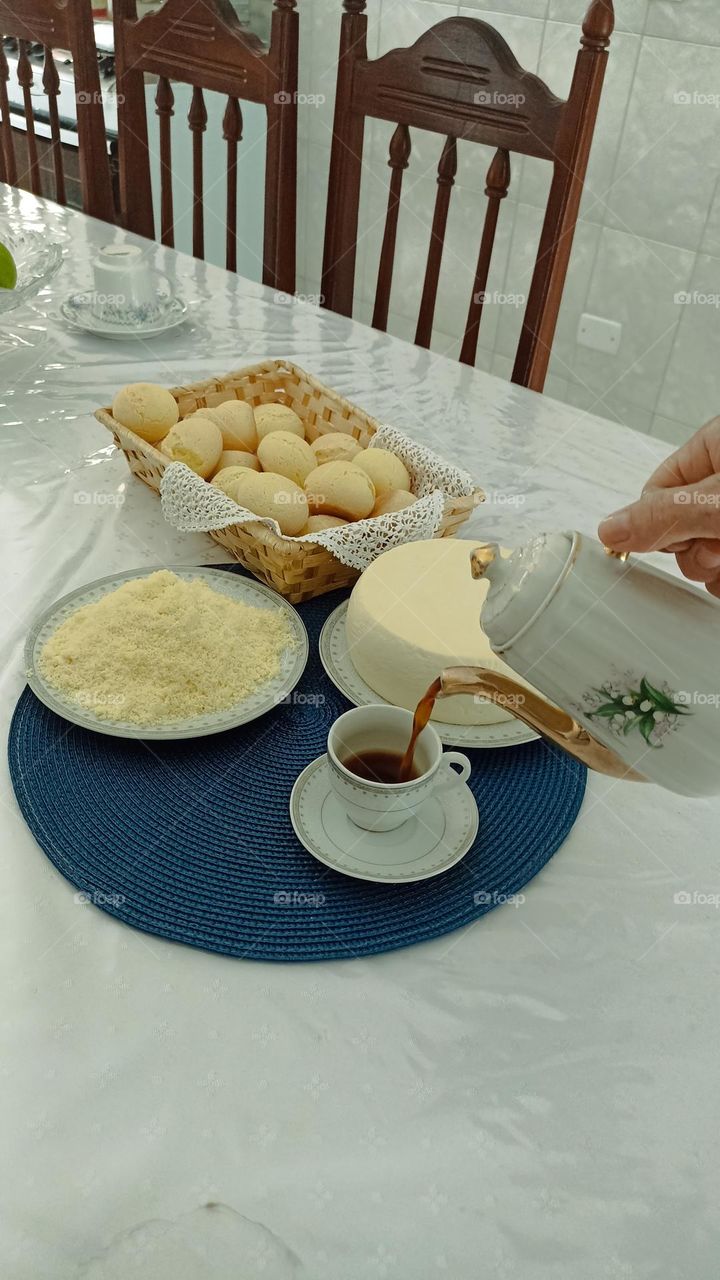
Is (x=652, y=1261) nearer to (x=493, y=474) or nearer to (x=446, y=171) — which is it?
(x=493, y=474)

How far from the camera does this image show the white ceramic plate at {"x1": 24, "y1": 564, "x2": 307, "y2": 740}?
0.68 m

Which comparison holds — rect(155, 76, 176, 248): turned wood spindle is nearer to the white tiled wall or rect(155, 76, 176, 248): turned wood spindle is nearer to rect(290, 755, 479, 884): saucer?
the white tiled wall

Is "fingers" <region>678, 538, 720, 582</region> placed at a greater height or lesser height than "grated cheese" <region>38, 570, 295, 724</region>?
greater

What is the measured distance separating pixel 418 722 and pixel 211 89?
53.8 inches

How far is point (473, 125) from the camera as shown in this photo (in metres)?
1.34

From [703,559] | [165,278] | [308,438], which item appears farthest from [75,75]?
[703,559]

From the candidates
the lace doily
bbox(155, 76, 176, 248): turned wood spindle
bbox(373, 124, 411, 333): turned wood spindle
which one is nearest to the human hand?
the lace doily

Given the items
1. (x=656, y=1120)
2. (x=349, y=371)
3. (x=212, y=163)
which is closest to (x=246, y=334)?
(x=349, y=371)

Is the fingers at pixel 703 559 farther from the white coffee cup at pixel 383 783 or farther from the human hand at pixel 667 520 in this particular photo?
the white coffee cup at pixel 383 783

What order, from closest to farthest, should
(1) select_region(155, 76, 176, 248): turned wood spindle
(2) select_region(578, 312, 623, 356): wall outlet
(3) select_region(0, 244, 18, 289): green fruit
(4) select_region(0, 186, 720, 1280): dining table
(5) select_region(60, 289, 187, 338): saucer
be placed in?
(4) select_region(0, 186, 720, 1280): dining table → (3) select_region(0, 244, 18, 289): green fruit → (5) select_region(60, 289, 187, 338): saucer → (1) select_region(155, 76, 176, 248): turned wood spindle → (2) select_region(578, 312, 623, 356): wall outlet

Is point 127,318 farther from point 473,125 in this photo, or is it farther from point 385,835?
point 385,835

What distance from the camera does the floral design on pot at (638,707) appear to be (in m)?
0.52

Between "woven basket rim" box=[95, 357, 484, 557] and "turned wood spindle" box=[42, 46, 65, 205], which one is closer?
"woven basket rim" box=[95, 357, 484, 557]

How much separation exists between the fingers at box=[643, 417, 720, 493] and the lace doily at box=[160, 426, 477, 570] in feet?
0.64
